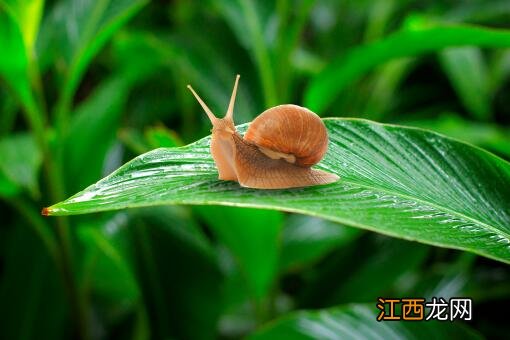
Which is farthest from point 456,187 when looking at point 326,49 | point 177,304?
point 326,49

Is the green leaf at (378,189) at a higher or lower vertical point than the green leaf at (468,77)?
lower

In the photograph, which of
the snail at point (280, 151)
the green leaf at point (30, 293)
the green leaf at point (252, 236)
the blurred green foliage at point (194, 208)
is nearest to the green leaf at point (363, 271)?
the blurred green foliage at point (194, 208)

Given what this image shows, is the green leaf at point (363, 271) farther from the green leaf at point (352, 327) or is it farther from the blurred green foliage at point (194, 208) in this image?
the green leaf at point (352, 327)

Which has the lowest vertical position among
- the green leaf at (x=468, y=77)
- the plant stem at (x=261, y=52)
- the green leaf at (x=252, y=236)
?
the green leaf at (x=252, y=236)

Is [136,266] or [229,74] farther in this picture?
[229,74]

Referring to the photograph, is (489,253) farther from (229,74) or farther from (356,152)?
(229,74)

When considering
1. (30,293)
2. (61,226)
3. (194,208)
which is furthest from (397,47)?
(30,293)

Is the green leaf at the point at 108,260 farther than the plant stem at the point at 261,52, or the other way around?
the plant stem at the point at 261,52

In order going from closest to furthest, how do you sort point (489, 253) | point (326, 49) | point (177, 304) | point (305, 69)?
point (489, 253), point (177, 304), point (305, 69), point (326, 49)
